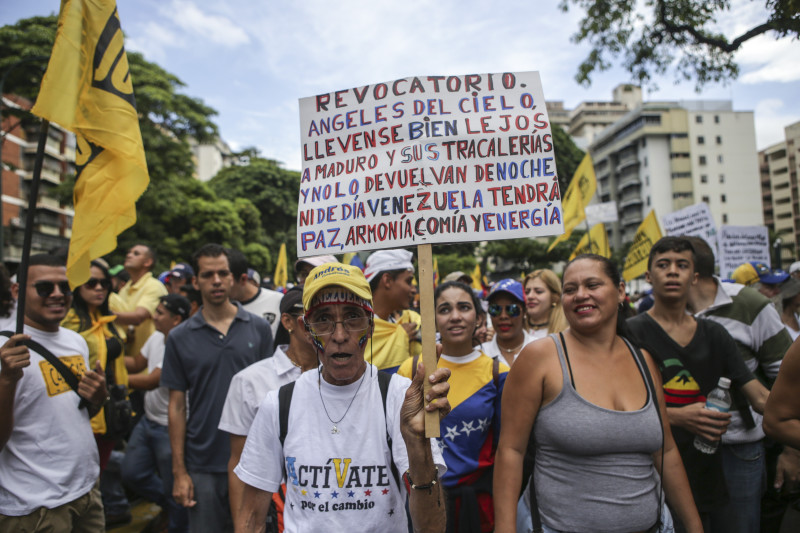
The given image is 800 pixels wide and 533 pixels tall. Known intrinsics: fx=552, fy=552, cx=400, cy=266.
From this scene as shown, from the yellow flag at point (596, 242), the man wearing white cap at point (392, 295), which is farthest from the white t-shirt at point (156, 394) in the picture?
the yellow flag at point (596, 242)

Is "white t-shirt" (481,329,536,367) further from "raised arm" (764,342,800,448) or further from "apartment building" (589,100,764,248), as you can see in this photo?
"apartment building" (589,100,764,248)

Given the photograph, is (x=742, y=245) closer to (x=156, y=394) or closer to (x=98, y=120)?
(x=156, y=394)

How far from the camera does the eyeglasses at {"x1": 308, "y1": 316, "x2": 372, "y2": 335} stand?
7.40 ft

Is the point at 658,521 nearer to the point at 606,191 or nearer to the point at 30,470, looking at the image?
the point at 30,470

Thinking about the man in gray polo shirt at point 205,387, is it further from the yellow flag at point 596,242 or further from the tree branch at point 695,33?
the yellow flag at point 596,242

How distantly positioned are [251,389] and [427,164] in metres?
1.64

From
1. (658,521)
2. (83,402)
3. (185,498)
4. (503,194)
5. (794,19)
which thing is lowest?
(185,498)

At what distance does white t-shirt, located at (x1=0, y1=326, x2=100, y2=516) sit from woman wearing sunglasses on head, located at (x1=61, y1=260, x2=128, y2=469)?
32.3 inches

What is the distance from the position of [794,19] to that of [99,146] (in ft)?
17.5

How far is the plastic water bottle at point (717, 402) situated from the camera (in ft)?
9.83

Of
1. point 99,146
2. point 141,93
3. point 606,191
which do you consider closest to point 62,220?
point 141,93

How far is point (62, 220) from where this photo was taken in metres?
47.7

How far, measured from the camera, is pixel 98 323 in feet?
14.0

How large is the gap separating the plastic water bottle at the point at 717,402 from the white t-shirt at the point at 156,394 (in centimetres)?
386
